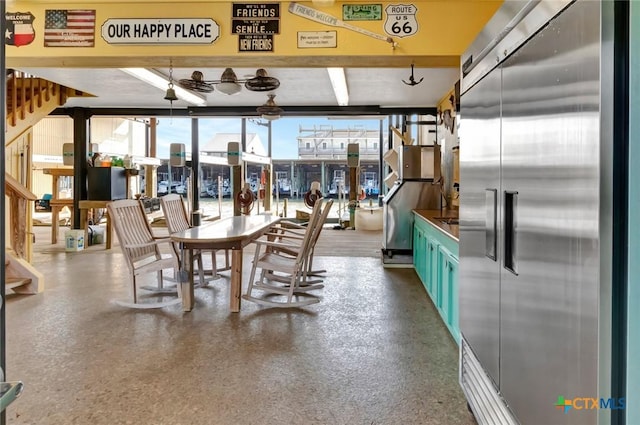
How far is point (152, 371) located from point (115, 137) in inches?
613

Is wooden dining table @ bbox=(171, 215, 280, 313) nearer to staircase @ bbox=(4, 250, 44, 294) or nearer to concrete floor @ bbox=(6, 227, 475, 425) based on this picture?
concrete floor @ bbox=(6, 227, 475, 425)

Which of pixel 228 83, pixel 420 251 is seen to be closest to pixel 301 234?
pixel 420 251

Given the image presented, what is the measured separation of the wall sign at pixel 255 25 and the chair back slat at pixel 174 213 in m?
2.32

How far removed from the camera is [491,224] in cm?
179

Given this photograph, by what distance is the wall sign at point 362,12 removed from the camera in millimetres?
3152

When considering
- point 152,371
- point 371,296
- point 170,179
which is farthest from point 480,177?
point 170,179

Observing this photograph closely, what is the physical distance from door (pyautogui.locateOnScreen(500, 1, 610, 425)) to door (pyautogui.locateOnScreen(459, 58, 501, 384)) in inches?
3.9

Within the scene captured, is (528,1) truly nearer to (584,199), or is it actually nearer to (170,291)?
(584,199)

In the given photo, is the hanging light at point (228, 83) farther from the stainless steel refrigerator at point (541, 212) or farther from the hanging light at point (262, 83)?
the stainless steel refrigerator at point (541, 212)

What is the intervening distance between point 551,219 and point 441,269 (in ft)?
7.83

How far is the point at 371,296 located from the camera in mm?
4535

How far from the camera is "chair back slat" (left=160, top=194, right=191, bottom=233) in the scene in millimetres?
4797

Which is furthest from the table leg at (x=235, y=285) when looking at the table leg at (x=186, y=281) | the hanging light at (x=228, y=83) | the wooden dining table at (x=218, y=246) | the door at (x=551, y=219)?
the door at (x=551, y=219)

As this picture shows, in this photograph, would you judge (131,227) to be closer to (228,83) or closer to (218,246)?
(218,246)
